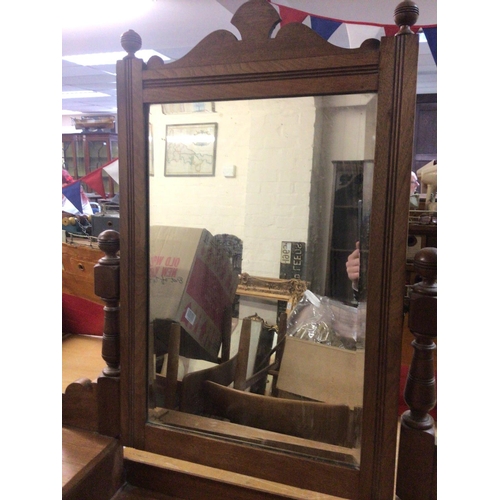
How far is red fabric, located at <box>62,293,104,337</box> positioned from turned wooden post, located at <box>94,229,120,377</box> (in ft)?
1.84

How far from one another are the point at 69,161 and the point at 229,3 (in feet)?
15.0

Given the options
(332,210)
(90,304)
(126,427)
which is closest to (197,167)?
(332,210)

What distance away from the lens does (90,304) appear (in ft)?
4.28

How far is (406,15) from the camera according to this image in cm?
55

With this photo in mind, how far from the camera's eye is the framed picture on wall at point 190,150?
2.23ft

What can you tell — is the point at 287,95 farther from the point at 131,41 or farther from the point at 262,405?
the point at 262,405

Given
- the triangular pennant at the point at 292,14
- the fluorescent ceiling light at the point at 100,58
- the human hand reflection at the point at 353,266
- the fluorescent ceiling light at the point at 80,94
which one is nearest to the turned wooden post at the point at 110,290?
the human hand reflection at the point at 353,266

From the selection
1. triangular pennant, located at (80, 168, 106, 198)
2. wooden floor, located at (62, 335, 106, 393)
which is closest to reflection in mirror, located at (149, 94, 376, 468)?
wooden floor, located at (62, 335, 106, 393)

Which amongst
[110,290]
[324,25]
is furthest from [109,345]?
[324,25]

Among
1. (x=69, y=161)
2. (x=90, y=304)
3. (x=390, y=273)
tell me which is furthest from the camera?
(x=69, y=161)

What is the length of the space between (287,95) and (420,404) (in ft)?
1.55
